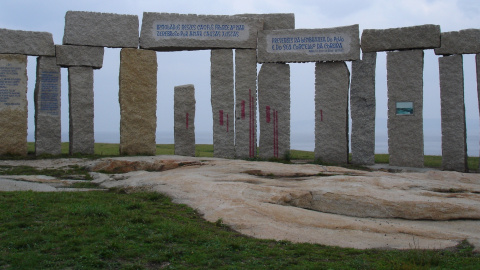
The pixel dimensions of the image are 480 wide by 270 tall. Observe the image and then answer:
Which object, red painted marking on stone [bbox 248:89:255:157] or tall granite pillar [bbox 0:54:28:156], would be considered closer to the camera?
tall granite pillar [bbox 0:54:28:156]

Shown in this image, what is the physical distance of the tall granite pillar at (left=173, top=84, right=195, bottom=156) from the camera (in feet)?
60.9

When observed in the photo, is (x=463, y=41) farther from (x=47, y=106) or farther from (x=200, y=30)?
(x=47, y=106)

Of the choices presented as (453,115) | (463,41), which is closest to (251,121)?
(453,115)

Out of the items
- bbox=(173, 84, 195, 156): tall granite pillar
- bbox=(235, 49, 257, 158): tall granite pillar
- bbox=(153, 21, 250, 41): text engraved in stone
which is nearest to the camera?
bbox=(173, 84, 195, 156): tall granite pillar

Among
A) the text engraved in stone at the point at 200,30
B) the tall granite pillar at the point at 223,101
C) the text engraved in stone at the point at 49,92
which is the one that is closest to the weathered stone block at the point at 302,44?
the text engraved in stone at the point at 200,30

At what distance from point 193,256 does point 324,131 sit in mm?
12631

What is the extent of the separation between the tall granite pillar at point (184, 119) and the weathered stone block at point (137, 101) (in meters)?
0.82

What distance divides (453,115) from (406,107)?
5.45 ft

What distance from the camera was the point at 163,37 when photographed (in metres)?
18.7

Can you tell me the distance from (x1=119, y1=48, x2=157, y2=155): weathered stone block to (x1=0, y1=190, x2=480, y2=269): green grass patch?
9478 millimetres

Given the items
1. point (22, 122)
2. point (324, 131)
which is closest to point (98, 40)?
point (22, 122)

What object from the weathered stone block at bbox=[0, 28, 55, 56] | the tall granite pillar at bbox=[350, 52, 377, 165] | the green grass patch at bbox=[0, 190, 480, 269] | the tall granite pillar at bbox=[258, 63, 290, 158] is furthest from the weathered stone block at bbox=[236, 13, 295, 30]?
the green grass patch at bbox=[0, 190, 480, 269]

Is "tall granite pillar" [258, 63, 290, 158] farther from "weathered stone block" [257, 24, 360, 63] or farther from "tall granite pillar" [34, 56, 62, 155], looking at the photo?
"tall granite pillar" [34, 56, 62, 155]

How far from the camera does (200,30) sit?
18.8 metres
